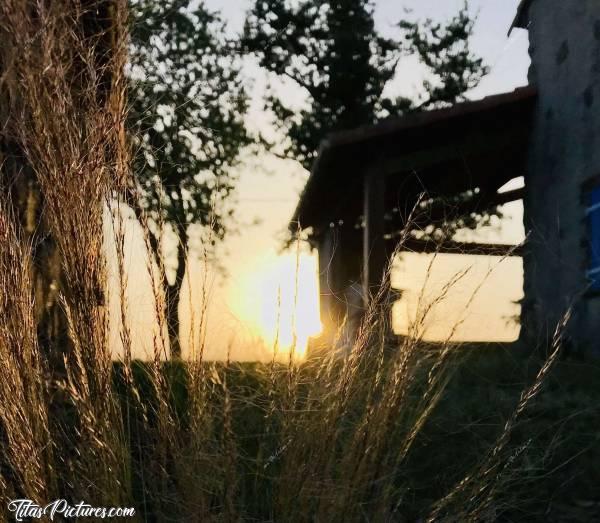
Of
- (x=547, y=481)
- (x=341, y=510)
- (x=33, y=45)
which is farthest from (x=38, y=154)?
(x=547, y=481)

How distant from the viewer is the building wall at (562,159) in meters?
7.54

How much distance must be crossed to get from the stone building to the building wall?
11 mm

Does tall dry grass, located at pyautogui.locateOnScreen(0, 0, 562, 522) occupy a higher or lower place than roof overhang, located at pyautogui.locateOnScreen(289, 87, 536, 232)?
lower

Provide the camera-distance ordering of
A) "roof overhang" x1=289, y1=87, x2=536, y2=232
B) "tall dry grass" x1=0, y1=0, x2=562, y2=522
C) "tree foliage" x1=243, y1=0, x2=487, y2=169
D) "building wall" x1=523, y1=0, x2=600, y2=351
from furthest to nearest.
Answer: "tree foliage" x1=243, y1=0, x2=487, y2=169 → "building wall" x1=523, y1=0, x2=600, y2=351 → "roof overhang" x1=289, y1=87, x2=536, y2=232 → "tall dry grass" x1=0, y1=0, x2=562, y2=522

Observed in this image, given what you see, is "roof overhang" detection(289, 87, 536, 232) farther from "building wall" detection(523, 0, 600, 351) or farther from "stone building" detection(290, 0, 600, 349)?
"building wall" detection(523, 0, 600, 351)

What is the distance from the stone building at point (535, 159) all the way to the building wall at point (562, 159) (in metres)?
0.01

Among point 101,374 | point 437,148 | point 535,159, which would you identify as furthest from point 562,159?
point 101,374

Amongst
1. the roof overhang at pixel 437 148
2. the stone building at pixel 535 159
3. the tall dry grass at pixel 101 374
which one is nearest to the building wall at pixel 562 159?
the stone building at pixel 535 159

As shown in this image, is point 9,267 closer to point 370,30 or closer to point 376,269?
point 376,269

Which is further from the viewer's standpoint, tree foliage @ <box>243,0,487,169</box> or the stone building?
tree foliage @ <box>243,0,487,169</box>

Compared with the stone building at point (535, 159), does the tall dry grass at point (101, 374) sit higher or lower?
lower

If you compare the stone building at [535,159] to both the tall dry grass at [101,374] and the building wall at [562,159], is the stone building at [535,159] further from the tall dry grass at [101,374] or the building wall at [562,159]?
the tall dry grass at [101,374]

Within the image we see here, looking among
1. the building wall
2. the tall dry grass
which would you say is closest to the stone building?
the building wall

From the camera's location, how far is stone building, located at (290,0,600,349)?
7.48 m
